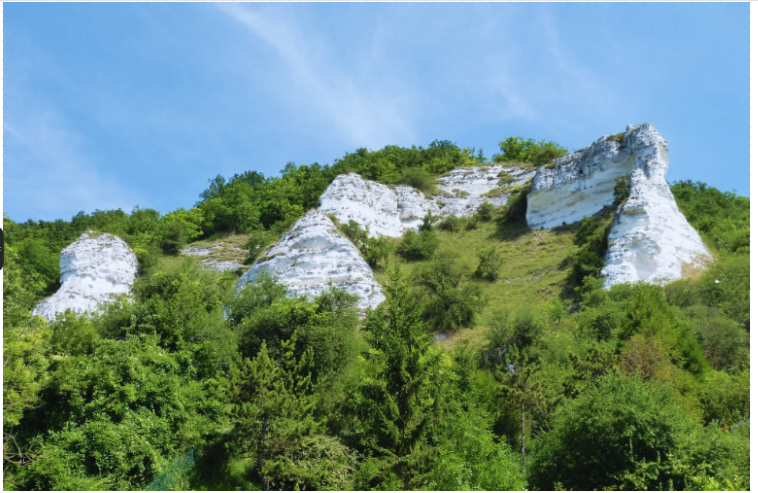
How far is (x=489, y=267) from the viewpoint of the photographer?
47156mm

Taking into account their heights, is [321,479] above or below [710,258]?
below

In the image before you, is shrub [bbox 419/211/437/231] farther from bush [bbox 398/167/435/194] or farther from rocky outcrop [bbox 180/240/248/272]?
rocky outcrop [bbox 180/240/248/272]

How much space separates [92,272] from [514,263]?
34.6 m

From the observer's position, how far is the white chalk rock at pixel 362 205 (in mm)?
57719

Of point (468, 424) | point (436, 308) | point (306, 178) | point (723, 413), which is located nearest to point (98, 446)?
point (468, 424)

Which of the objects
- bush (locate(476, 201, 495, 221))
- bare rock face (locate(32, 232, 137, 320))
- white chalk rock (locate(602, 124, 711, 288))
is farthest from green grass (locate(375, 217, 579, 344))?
bare rock face (locate(32, 232, 137, 320))

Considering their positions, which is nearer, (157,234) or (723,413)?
(723,413)

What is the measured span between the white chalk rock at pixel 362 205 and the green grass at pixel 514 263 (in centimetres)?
532

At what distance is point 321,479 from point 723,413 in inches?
590

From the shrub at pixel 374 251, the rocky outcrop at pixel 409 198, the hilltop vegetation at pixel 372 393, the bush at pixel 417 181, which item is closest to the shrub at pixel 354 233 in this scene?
the shrub at pixel 374 251

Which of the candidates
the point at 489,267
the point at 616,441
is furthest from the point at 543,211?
the point at 616,441

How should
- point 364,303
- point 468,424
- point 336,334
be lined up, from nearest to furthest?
point 468,424 → point 336,334 → point 364,303

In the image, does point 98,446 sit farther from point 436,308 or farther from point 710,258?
point 710,258

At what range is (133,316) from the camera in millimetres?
23656
